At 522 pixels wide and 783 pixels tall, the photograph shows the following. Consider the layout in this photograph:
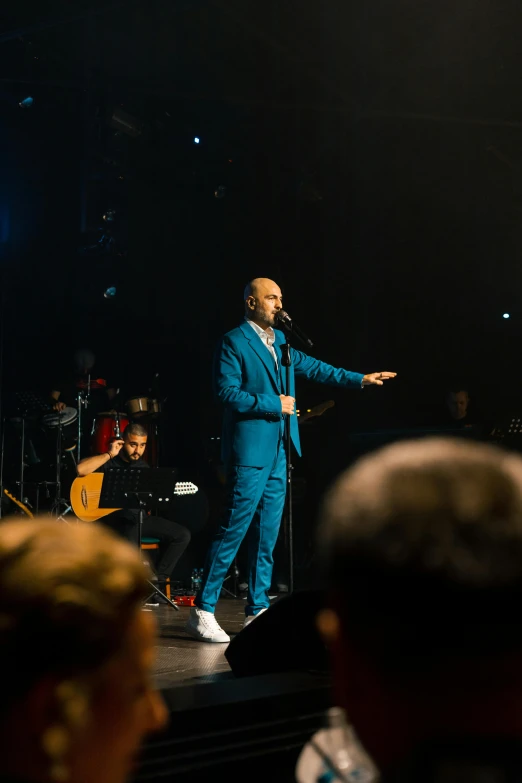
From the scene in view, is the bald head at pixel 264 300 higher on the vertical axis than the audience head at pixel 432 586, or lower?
higher

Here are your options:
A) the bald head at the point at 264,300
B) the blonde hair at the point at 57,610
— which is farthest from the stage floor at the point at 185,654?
the blonde hair at the point at 57,610

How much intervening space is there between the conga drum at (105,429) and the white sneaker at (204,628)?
13.5 feet

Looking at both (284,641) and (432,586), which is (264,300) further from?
(432,586)

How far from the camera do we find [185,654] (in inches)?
165

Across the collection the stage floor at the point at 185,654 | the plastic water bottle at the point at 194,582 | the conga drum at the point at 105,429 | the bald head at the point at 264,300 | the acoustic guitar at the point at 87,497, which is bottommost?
the plastic water bottle at the point at 194,582

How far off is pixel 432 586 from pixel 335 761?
41 centimetres

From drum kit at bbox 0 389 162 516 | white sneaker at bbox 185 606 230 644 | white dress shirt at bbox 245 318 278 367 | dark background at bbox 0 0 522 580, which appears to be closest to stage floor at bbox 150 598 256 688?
white sneaker at bbox 185 606 230 644

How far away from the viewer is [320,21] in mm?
6258

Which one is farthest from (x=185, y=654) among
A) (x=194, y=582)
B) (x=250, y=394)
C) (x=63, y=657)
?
(x=63, y=657)

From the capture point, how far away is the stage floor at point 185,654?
3451 millimetres

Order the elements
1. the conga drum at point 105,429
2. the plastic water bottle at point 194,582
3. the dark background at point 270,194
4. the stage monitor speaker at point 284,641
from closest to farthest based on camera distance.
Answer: the stage monitor speaker at point 284,641
the dark background at point 270,194
the plastic water bottle at point 194,582
the conga drum at point 105,429

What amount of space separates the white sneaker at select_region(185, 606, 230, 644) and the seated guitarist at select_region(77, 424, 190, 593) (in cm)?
245

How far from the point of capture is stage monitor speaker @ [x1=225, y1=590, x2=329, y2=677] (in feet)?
6.81

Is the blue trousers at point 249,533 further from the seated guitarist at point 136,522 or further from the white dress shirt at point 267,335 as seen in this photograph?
the seated guitarist at point 136,522
